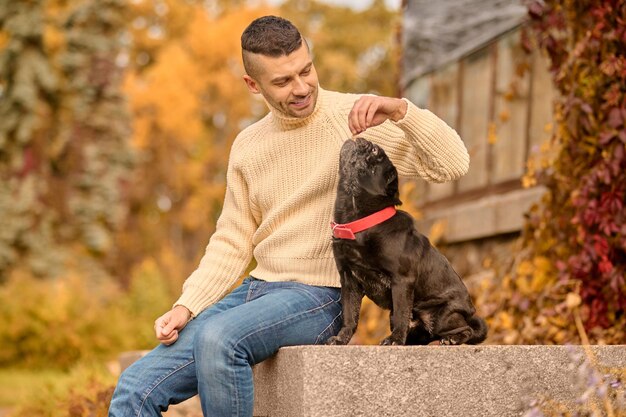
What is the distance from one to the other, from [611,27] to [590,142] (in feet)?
1.88

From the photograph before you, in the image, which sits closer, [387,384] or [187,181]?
[387,384]

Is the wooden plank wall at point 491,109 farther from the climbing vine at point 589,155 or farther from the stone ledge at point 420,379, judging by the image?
the stone ledge at point 420,379

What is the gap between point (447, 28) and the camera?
8.88 m

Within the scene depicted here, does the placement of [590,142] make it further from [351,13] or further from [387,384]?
[351,13]

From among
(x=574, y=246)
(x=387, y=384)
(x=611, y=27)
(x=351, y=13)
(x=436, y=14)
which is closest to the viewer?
(x=387, y=384)

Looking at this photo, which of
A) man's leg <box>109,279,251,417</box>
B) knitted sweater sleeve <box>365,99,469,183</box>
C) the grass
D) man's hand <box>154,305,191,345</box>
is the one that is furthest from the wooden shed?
man's leg <box>109,279,251,417</box>

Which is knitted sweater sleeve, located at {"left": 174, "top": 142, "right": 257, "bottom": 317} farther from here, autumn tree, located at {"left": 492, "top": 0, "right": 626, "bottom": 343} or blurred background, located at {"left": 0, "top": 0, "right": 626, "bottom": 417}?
autumn tree, located at {"left": 492, "top": 0, "right": 626, "bottom": 343}

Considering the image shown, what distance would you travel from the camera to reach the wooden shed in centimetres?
730

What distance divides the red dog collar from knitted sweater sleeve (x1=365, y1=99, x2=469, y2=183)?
0.27 meters

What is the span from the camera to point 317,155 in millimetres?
3393

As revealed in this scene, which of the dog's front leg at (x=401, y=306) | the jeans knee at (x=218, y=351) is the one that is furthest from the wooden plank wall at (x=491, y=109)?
the jeans knee at (x=218, y=351)

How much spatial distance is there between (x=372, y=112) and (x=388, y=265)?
48 centimetres

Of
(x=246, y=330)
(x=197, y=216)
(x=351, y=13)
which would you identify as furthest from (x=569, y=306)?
(x=351, y=13)

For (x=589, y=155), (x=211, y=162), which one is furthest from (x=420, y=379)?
(x=211, y=162)
